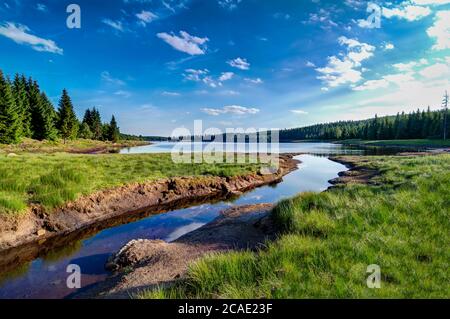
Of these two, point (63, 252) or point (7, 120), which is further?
point (7, 120)

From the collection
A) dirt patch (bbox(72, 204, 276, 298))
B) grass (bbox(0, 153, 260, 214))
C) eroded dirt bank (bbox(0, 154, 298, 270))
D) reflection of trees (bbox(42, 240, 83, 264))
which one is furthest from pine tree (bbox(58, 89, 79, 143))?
dirt patch (bbox(72, 204, 276, 298))

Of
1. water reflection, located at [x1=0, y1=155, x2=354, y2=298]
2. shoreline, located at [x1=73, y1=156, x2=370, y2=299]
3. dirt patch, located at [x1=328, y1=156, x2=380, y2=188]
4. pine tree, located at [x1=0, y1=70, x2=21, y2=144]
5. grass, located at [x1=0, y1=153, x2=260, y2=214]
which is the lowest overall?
water reflection, located at [x1=0, y1=155, x2=354, y2=298]

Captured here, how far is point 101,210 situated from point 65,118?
6702 cm

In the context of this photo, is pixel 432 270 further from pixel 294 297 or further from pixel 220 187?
pixel 220 187

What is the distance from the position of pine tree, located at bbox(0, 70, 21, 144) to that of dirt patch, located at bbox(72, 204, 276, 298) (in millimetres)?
55404

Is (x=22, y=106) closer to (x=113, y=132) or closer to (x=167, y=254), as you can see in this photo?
(x=113, y=132)

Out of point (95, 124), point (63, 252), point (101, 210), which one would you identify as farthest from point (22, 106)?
point (63, 252)

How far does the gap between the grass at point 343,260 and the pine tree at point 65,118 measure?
77.4m

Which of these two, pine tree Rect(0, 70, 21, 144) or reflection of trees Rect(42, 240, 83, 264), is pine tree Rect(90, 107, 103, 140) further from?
reflection of trees Rect(42, 240, 83, 264)

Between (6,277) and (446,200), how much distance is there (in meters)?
16.0

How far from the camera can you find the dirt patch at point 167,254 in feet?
22.4

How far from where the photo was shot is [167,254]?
29.0 ft

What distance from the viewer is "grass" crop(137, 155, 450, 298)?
182 inches
